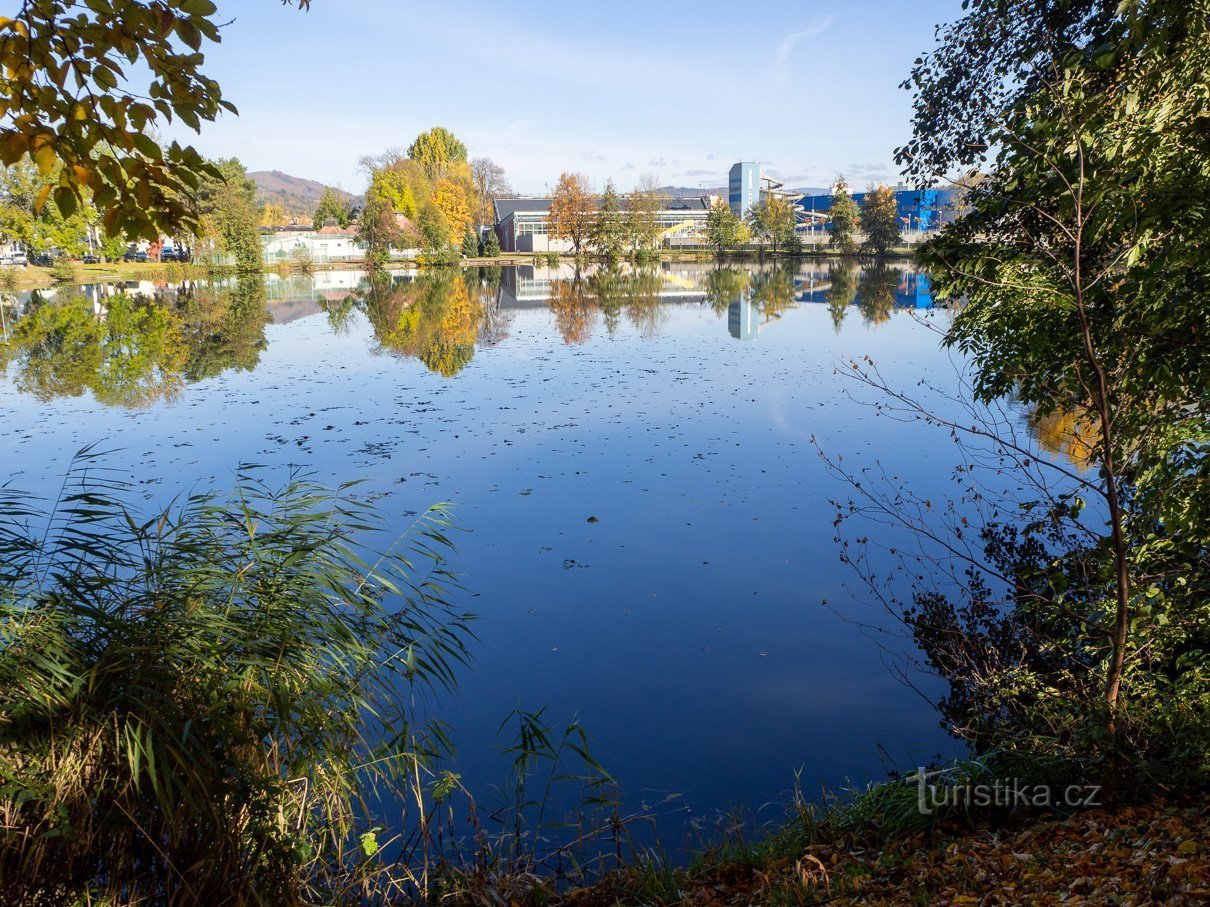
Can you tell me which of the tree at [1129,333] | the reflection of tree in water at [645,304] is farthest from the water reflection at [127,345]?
the tree at [1129,333]

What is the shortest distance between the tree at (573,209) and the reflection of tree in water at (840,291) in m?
25.3

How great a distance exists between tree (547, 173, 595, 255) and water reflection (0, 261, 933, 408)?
20532mm

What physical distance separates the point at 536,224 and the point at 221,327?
61.4 meters

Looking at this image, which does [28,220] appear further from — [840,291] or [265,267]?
[840,291]

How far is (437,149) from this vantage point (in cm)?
8756

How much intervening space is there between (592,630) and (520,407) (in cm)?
855

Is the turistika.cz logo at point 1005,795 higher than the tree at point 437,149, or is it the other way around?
the tree at point 437,149

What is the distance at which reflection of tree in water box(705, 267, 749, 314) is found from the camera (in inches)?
1286

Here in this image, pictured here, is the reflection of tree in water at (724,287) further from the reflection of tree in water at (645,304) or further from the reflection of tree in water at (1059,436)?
the reflection of tree in water at (1059,436)

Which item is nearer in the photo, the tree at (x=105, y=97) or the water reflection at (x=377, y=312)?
the tree at (x=105, y=97)

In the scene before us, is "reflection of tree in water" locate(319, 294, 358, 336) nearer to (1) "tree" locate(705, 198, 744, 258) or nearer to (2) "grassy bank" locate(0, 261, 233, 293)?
(2) "grassy bank" locate(0, 261, 233, 293)

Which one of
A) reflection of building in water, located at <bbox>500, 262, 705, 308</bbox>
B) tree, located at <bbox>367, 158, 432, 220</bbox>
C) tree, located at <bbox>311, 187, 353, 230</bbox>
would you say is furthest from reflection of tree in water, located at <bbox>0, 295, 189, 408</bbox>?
tree, located at <bbox>311, 187, 353, 230</bbox>

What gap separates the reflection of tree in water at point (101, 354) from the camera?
15891mm

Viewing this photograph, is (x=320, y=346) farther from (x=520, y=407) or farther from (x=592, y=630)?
(x=592, y=630)
